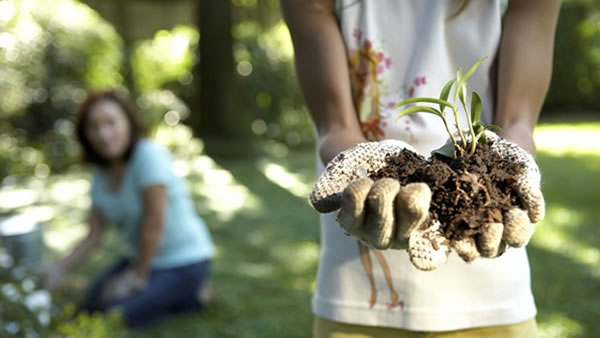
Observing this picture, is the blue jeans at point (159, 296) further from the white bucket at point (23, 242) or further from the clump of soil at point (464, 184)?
the clump of soil at point (464, 184)

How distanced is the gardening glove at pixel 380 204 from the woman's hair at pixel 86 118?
2679mm

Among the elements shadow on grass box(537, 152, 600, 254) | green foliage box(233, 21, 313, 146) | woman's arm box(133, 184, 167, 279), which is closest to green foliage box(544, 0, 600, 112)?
shadow on grass box(537, 152, 600, 254)

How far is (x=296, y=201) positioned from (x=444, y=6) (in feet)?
16.5

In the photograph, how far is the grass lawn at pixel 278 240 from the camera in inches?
137

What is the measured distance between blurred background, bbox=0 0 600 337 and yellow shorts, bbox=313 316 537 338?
4.13 ft

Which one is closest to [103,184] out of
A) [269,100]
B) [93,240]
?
[93,240]

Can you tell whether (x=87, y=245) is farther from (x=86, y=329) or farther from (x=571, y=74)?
(x=571, y=74)

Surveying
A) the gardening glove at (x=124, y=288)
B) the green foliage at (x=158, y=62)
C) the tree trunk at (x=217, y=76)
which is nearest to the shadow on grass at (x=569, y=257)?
the gardening glove at (x=124, y=288)

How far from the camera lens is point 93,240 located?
375cm

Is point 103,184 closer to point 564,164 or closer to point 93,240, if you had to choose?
point 93,240

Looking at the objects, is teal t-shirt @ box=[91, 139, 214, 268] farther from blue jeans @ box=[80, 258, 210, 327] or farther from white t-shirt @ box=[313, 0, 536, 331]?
white t-shirt @ box=[313, 0, 536, 331]

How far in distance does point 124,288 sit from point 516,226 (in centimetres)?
295

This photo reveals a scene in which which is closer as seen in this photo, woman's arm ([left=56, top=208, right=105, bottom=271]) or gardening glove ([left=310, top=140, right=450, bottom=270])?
gardening glove ([left=310, top=140, right=450, bottom=270])

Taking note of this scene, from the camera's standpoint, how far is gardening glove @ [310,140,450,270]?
94cm
